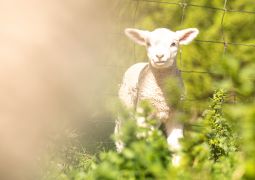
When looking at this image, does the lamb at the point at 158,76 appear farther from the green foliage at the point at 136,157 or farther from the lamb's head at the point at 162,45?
the green foliage at the point at 136,157

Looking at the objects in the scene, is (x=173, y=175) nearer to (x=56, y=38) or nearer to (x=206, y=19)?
(x=56, y=38)

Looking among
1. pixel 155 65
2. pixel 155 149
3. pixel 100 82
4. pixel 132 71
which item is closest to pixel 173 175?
pixel 155 149

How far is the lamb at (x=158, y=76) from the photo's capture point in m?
4.85

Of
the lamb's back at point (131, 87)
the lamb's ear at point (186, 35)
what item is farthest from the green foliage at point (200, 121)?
the lamb's ear at point (186, 35)

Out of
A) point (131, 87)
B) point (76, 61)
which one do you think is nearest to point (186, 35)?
point (131, 87)

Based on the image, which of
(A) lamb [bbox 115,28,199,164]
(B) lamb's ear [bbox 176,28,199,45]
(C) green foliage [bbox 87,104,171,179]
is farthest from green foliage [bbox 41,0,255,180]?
(B) lamb's ear [bbox 176,28,199,45]

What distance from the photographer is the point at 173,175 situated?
5.96ft

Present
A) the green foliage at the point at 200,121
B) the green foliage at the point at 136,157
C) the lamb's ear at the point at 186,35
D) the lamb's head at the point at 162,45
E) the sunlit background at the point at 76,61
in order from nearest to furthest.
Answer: the green foliage at the point at 200,121, the green foliage at the point at 136,157, the lamb's head at the point at 162,45, the lamb's ear at the point at 186,35, the sunlit background at the point at 76,61

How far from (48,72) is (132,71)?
0.95 metres

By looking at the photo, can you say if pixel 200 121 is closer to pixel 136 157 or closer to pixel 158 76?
pixel 136 157

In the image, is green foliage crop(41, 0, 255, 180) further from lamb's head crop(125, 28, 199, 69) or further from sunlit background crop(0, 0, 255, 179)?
lamb's head crop(125, 28, 199, 69)

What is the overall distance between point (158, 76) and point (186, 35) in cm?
40

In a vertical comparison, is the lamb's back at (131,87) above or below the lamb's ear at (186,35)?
below

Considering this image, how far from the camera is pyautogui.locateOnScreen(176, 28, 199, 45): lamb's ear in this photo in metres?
5.08
